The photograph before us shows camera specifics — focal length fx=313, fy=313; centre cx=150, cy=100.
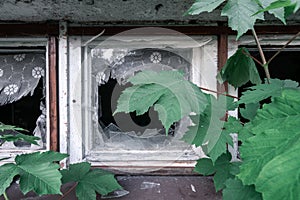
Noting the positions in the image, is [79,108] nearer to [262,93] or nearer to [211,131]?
[211,131]

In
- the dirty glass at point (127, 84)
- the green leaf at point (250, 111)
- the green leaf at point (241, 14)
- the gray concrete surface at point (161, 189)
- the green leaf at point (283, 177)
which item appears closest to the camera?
the green leaf at point (283, 177)

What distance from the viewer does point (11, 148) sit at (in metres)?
1.12

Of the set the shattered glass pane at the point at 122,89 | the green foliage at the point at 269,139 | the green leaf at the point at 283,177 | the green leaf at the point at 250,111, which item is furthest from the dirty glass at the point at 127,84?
the green leaf at the point at 283,177

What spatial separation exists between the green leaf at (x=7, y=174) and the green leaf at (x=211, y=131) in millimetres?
440

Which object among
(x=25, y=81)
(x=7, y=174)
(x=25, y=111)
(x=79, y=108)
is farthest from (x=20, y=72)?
(x=7, y=174)

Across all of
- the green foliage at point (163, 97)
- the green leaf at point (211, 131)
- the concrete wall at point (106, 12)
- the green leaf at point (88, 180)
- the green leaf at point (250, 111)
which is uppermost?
the concrete wall at point (106, 12)

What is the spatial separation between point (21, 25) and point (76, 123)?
1.26 feet

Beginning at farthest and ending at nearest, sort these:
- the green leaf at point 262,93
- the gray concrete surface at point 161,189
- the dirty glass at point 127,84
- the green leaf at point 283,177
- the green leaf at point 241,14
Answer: the dirty glass at point 127,84, the gray concrete surface at point 161,189, the green leaf at point 262,93, the green leaf at point 241,14, the green leaf at point 283,177

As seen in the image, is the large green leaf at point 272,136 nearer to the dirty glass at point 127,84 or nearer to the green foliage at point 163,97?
the green foliage at point 163,97

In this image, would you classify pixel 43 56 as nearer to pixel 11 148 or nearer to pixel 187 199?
pixel 11 148

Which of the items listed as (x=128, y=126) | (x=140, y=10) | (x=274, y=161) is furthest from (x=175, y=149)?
(x=274, y=161)

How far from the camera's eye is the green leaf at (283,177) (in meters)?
0.39

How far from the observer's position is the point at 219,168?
91 centimetres

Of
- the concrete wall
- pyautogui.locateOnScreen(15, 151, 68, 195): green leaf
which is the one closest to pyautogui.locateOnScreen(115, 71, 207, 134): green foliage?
pyautogui.locateOnScreen(15, 151, 68, 195): green leaf
